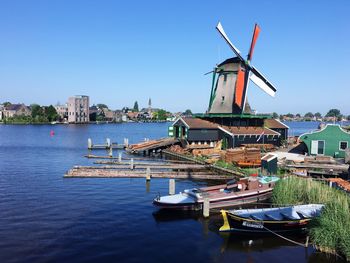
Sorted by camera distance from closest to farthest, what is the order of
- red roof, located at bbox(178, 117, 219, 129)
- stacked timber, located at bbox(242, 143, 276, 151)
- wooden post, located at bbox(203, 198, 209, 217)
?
wooden post, located at bbox(203, 198, 209, 217) < stacked timber, located at bbox(242, 143, 276, 151) < red roof, located at bbox(178, 117, 219, 129)

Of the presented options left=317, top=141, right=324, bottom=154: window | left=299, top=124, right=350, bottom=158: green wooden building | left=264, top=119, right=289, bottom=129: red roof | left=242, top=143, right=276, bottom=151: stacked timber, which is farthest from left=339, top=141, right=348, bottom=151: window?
left=264, top=119, right=289, bottom=129: red roof

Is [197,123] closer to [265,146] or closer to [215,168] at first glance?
[265,146]

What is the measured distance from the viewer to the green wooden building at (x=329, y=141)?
43156mm

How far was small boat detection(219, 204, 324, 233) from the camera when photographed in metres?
21.6

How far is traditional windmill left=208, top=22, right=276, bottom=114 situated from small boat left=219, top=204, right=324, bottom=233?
35987 mm

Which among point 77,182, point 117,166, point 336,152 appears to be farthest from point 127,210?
point 336,152

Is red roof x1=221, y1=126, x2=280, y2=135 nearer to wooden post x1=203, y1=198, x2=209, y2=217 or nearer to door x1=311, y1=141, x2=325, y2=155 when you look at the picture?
door x1=311, y1=141, x2=325, y2=155

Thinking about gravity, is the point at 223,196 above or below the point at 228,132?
below

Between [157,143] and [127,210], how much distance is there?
35.9 metres

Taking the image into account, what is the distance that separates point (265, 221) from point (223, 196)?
5.81 metres

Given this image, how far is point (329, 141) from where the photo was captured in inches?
1729

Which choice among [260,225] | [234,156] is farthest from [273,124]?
[260,225]

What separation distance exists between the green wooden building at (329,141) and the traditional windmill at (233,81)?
50.0 ft

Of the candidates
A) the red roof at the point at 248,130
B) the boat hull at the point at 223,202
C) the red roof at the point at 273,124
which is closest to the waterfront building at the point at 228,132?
the red roof at the point at 248,130
